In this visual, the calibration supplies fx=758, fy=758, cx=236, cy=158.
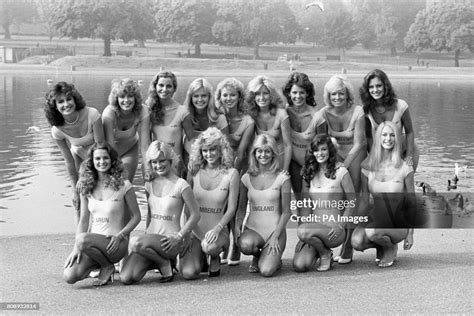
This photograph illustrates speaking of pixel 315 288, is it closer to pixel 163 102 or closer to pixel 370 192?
pixel 370 192

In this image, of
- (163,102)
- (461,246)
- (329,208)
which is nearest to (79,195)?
(163,102)

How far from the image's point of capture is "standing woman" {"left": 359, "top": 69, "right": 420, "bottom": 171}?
252 inches

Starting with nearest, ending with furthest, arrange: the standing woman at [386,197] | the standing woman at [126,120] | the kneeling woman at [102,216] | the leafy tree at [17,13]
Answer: the kneeling woman at [102,216]
the standing woman at [386,197]
the standing woman at [126,120]
the leafy tree at [17,13]

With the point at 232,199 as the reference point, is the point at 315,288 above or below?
below

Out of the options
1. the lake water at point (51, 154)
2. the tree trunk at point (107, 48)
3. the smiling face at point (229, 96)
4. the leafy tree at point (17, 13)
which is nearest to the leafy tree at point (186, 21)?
the tree trunk at point (107, 48)

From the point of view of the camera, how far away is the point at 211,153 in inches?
238

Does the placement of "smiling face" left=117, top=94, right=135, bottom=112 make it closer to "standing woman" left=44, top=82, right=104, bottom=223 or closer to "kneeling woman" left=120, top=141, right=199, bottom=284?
"standing woman" left=44, top=82, right=104, bottom=223

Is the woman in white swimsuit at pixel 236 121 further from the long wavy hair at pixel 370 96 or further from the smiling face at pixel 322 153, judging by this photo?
the long wavy hair at pixel 370 96

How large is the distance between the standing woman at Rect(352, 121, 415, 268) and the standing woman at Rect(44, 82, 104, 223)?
228 cm

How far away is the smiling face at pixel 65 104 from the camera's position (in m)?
6.05

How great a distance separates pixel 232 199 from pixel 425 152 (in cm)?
1433

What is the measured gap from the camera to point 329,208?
618 centimetres

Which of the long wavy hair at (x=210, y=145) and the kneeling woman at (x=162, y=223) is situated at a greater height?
the long wavy hair at (x=210, y=145)

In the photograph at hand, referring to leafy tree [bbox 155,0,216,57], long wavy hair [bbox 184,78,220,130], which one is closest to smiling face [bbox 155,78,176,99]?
long wavy hair [bbox 184,78,220,130]
